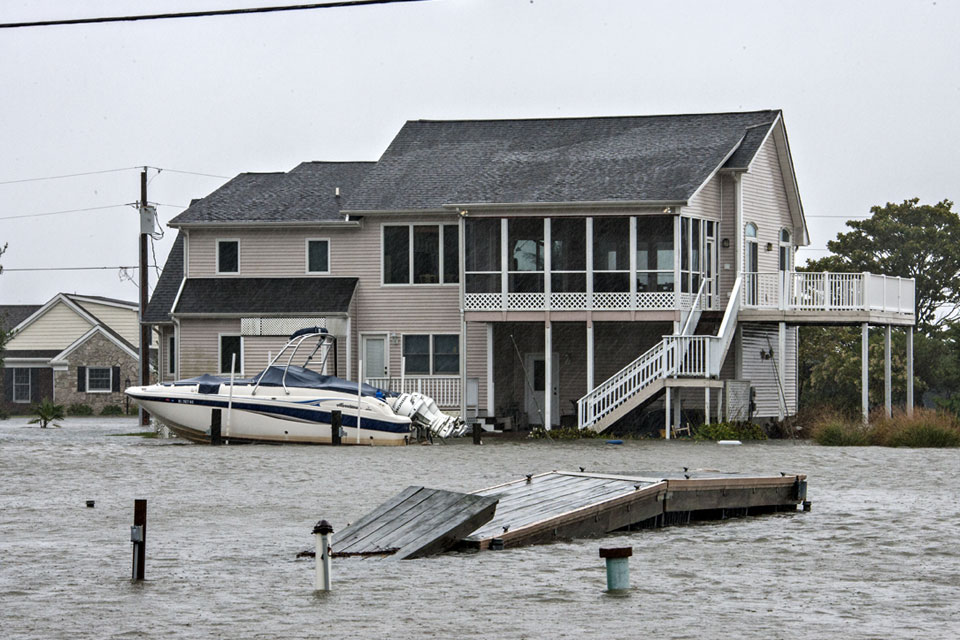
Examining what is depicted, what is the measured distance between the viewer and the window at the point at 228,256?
148 feet

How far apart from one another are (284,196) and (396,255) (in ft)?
15.5

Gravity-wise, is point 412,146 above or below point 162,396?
above

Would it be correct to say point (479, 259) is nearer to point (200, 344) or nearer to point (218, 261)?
point (218, 261)

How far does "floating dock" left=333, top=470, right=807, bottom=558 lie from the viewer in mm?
15859

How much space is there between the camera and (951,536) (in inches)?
678

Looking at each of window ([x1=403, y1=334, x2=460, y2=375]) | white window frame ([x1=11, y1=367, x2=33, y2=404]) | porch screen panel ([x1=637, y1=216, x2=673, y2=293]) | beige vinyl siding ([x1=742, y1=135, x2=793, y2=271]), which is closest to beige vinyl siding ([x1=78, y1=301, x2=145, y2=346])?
white window frame ([x1=11, y1=367, x2=33, y2=404])

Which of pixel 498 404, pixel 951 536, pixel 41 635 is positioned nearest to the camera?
pixel 41 635

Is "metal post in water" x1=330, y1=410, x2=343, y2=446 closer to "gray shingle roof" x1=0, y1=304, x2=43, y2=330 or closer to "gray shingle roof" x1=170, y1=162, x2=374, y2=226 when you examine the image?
"gray shingle roof" x1=170, y1=162, x2=374, y2=226

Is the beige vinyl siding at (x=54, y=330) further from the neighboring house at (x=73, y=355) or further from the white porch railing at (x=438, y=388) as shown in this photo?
the white porch railing at (x=438, y=388)

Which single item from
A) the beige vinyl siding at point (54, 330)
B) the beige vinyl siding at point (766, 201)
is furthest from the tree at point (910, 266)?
the beige vinyl siding at point (54, 330)

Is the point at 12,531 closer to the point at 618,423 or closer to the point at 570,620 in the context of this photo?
the point at 570,620

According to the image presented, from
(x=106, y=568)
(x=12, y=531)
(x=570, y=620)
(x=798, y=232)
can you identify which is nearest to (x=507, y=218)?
(x=798, y=232)

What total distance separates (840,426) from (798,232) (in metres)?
12.6

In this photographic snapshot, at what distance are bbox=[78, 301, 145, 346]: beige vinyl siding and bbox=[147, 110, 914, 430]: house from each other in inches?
1211
